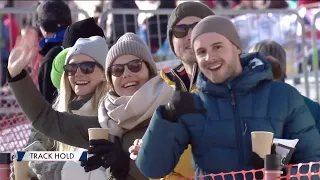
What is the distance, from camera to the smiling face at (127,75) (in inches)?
243

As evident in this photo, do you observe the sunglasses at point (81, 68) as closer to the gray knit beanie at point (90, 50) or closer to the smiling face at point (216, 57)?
the gray knit beanie at point (90, 50)

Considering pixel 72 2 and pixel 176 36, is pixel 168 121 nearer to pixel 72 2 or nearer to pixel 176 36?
pixel 176 36

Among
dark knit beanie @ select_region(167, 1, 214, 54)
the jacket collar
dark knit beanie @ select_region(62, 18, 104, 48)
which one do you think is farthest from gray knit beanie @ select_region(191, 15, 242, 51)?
dark knit beanie @ select_region(62, 18, 104, 48)

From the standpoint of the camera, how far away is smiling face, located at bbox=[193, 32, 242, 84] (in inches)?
202

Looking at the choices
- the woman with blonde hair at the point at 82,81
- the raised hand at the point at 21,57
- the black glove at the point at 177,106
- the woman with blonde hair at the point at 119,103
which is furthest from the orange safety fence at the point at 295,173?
the woman with blonde hair at the point at 82,81

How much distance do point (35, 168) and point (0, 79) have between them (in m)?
4.99

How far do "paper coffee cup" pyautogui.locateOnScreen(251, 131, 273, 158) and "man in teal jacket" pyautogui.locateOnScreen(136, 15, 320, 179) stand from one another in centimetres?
14

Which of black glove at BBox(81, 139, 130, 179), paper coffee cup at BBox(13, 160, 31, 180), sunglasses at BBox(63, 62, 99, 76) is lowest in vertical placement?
paper coffee cup at BBox(13, 160, 31, 180)

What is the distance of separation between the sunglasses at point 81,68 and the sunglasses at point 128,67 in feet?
2.15

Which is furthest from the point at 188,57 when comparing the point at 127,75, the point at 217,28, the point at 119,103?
the point at 217,28

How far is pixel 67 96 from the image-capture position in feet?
22.5

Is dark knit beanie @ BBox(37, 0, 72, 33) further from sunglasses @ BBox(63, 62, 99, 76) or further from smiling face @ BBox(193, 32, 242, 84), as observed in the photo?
smiling face @ BBox(193, 32, 242, 84)

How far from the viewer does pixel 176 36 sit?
22.0 feet

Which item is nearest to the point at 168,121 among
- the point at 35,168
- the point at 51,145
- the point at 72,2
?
the point at 35,168
